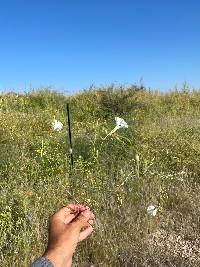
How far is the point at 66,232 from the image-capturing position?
159cm

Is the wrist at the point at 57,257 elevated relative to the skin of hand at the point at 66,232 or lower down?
lower down

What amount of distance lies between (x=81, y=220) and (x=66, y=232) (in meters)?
0.07

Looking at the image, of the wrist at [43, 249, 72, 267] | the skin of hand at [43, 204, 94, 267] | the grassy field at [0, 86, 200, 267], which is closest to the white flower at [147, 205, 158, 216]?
the grassy field at [0, 86, 200, 267]

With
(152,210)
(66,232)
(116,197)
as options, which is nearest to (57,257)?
(66,232)

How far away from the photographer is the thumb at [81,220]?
5.31 feet

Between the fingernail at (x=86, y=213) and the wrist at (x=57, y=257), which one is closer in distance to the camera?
the wrist at (x=57, y=257)

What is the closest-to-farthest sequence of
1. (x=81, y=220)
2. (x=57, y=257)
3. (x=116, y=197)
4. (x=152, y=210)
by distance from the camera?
(x=57, y=257) < (x=81, y=220) < (x=152, y=210) < (x=116, y=197)

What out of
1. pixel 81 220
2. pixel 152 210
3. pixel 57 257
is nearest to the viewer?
pixel 57 257

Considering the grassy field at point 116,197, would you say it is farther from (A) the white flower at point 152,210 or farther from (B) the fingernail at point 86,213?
(B) the fingernail at point 86,213

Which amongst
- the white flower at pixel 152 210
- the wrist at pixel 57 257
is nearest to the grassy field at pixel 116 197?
the white flower at pixel 152 210

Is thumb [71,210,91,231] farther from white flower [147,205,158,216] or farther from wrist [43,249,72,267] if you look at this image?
white flower [147,205,158,216]

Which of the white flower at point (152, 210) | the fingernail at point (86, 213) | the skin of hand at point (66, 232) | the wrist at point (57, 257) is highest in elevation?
the fingernail at point (86, 213)

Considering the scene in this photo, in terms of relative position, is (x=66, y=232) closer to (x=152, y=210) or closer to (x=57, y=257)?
(x=57, y=257)

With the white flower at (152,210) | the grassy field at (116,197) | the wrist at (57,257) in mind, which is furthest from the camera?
the white flower at (152,210)
